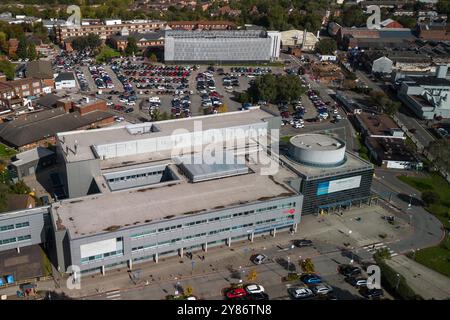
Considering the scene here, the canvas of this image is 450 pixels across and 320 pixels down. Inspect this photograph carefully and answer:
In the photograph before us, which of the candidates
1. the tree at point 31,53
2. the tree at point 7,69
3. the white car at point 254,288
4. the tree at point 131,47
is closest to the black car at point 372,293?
the white car at point 254,288

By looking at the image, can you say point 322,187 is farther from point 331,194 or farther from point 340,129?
point 340,129

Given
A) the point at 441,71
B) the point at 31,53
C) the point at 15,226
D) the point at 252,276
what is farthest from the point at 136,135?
the point at 441,71

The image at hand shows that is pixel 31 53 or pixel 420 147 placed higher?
pixel 31 53

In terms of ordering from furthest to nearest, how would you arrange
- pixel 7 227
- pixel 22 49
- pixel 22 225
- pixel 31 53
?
pixel 31 53 < pixel 22 49 < pixel 22 225 < pixel 7 227

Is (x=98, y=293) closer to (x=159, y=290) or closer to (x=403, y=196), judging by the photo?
(x=159, y=290)

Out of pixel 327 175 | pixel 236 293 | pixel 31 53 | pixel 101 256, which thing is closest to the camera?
pixel 236 293

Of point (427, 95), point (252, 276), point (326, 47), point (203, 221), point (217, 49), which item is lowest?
point (252, 276)

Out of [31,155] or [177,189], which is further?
[31,155]
